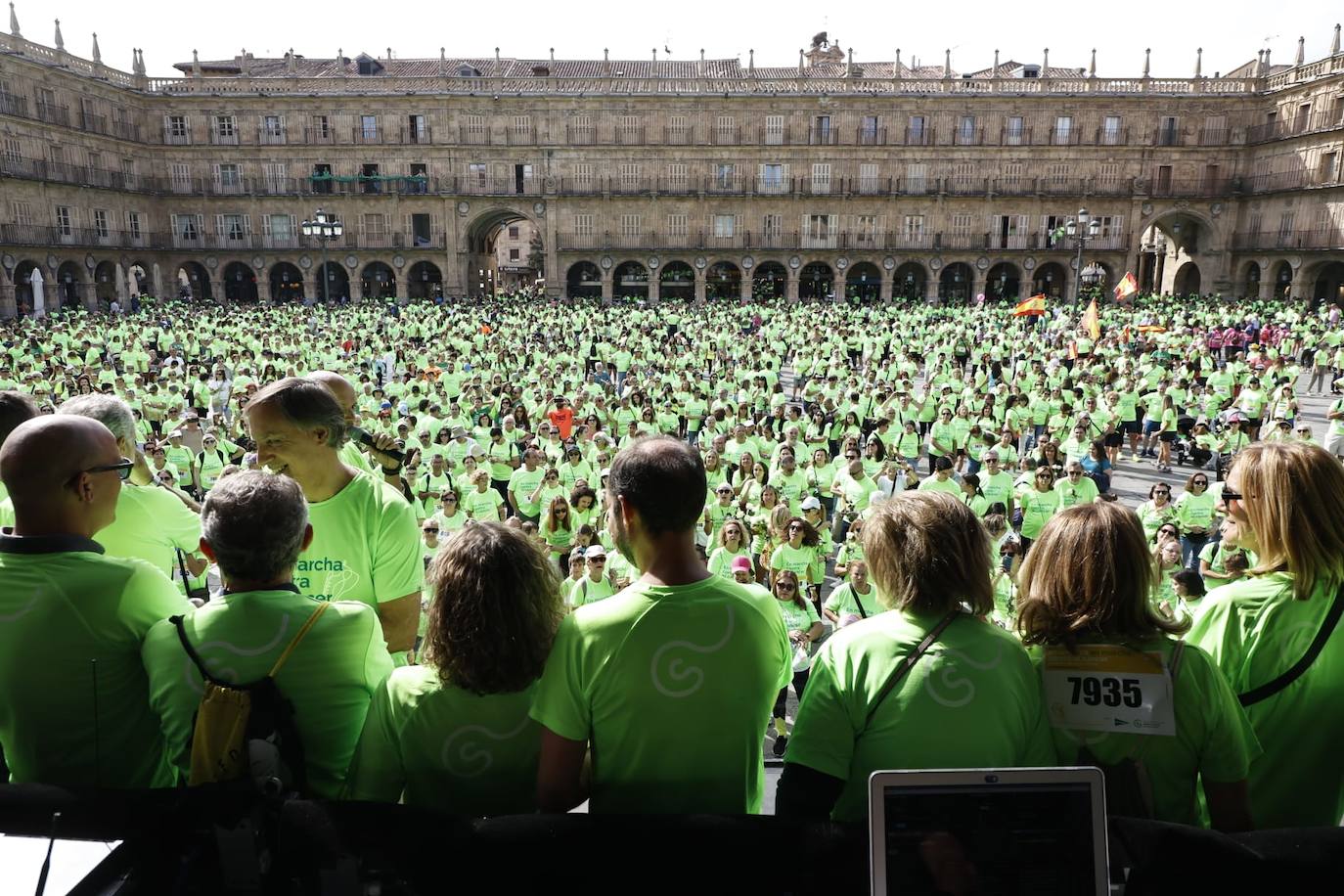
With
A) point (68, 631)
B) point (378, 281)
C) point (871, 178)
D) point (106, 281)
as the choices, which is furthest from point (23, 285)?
point (68, 631)

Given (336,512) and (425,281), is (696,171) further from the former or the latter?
(336,512)

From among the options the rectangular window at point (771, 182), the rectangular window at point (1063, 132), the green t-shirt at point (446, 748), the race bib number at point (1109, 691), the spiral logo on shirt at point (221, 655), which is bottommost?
the green t-shirt at point (446, 748)

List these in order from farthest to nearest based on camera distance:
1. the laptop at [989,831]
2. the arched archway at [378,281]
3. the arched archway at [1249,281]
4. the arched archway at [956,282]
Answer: the arched archway at [378,281]
the arched archway at [956,282]
the arched archway at [1249,281]
the laptop at [989,831]

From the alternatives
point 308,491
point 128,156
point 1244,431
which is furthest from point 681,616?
point 128,156

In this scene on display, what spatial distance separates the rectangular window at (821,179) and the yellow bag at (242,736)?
154ft

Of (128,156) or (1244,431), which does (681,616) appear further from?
(128,156)

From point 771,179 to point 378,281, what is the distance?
2271 centimetres

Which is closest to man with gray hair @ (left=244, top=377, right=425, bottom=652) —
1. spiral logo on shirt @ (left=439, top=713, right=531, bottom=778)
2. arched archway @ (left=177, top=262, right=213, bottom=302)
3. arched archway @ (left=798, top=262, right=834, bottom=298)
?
spiral logo on shirt @ (left=439, top=713, right=531, bottom=778)

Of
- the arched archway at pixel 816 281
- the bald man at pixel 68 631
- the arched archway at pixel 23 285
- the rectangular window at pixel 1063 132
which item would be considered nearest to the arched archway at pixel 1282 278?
the rectangular window at pixel 1063 132

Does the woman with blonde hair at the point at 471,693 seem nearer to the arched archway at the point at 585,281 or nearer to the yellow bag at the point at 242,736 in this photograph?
the yellow bag at the point at 242,736

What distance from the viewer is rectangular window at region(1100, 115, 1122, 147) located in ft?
148

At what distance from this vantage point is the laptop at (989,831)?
1.83 meters

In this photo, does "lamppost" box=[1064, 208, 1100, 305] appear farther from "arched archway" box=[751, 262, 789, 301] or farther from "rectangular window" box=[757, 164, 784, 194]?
"arched archway" box=[751, 262, 789, 301]

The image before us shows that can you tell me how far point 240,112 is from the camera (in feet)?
151
